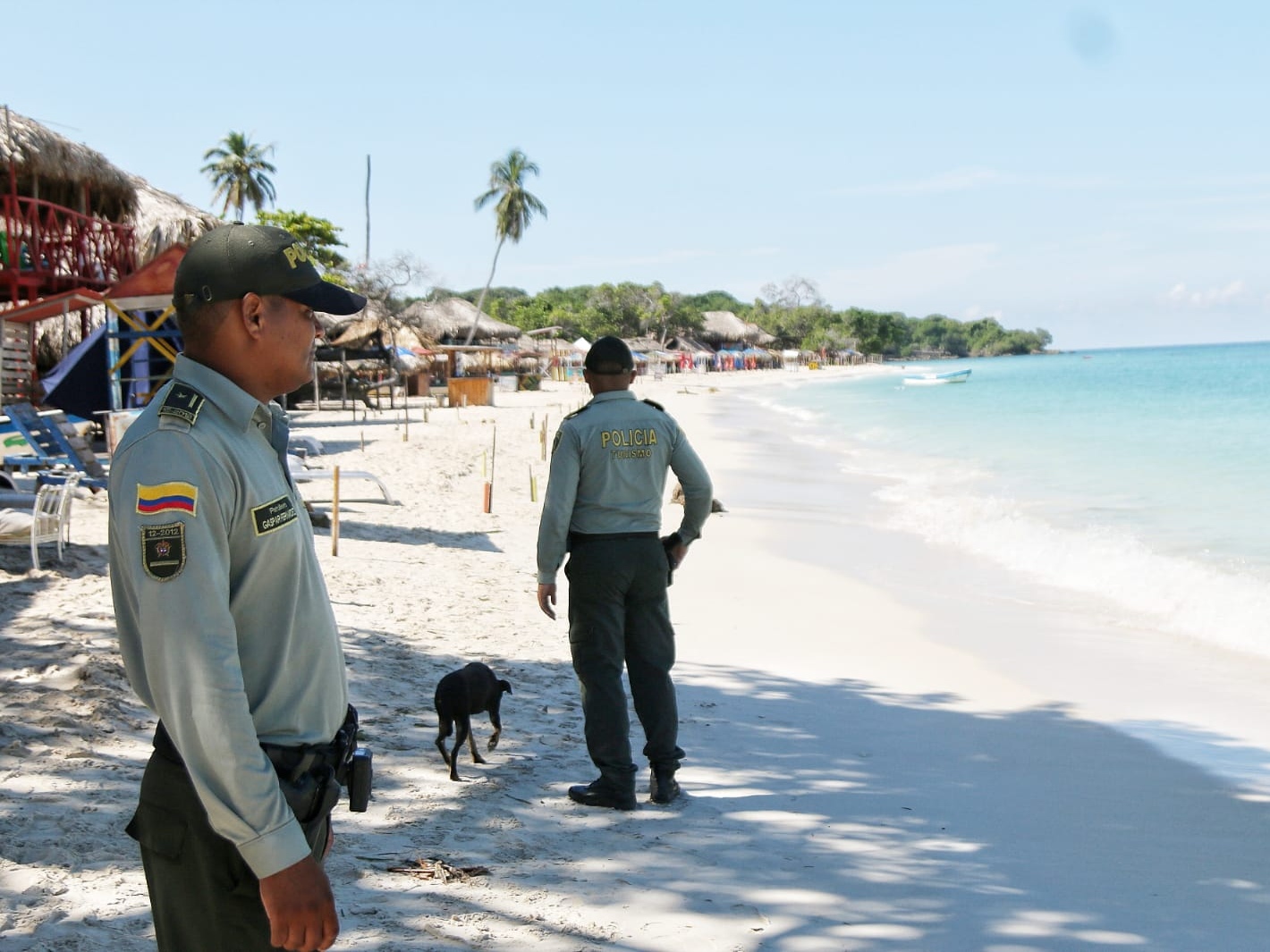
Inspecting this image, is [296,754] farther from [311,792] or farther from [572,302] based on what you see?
[572,302]

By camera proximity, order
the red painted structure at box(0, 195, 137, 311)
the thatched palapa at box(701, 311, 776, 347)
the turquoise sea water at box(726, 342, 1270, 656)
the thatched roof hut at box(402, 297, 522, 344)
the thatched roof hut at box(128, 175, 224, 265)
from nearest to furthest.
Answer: the turquoise sea water at box(726, 342, 1270, 656), the red painted structure at box(0, 195, 137, 311), the thatched roof hut at box(128, 175, 224, 265), the thatched roof hut at box(402, 297, 522, 344), the thatched palapa at box(701, 311, 776, 347)

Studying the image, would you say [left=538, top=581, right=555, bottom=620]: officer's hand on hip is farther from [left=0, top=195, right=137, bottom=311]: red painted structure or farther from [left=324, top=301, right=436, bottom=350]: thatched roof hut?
[left=324, top=301, right=436, bottom=350]: thatched roof hut

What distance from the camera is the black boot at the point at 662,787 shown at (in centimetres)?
437

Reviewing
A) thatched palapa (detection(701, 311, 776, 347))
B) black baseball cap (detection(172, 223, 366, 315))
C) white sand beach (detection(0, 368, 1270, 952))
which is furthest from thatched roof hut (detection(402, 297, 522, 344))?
black baseball cap (detection(172, 223, 366, 315))

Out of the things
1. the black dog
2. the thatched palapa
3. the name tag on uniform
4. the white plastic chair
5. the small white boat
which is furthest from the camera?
the thatched palapa

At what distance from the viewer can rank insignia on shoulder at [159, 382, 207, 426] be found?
1.71 metres

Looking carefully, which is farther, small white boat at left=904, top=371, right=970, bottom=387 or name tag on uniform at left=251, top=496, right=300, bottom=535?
small white boat at left=904, top=371, right=970, bottom=387

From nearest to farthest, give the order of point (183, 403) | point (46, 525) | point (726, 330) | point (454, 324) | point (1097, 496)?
1. point (183, 403)
2. point (46, 525)
3. point (1097, 496)
4. point (454, 324)
5. point (726, 330)

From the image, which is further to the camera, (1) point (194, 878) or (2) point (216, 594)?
(1) point (194, 878)

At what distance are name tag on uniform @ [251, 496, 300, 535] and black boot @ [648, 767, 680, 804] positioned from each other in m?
2.84

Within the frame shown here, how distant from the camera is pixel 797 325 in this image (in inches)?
4685

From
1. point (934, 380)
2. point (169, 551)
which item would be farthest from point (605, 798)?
point (934, 380)

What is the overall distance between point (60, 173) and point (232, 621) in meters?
17.6

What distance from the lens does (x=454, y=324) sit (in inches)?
2219
